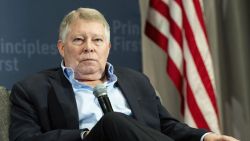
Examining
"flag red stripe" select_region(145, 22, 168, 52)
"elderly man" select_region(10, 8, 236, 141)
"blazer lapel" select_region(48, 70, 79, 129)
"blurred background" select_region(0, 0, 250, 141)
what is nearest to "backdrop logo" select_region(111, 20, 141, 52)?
"blurred background" select_region(0, 0, 250, 141)

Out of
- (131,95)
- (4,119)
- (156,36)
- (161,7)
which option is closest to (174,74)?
(156,36)

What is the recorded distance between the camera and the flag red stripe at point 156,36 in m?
2.98

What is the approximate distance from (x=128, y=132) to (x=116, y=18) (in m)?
1.59

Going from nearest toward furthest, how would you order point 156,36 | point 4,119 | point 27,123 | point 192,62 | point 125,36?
point 27,123 → point 4,119 → point 192,62 → point 156,36 → point 125,36

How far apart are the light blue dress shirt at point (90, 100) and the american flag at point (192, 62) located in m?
0.75

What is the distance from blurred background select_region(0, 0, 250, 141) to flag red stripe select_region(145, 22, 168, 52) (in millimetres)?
81

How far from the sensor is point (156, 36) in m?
3.00

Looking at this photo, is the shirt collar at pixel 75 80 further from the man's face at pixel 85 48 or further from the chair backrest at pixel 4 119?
the chair backrest at pixel 4 119

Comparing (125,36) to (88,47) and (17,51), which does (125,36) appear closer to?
(17,51)

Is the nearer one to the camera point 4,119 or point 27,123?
point 27,123

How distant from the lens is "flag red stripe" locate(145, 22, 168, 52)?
298cm

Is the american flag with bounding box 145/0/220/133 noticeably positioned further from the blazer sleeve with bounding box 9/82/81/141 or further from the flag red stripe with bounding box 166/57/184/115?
the blazer sleeve with bounding box 9/82/81/141

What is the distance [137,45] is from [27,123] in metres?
1.41

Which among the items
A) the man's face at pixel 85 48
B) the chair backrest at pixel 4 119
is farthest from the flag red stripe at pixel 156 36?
the chair backrest at pixel 4 119
